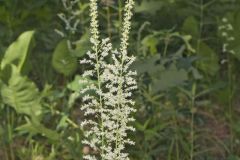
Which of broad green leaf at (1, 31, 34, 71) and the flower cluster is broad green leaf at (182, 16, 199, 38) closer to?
the flower cluster

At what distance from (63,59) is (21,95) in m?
0.36

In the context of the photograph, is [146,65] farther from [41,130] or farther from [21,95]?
[21,95]

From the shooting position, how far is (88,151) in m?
3.43

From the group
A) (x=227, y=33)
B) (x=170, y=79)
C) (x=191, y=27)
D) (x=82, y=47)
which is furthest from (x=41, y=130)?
(x=227, y=33)

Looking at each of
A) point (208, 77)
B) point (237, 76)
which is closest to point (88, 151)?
point (208, 77)

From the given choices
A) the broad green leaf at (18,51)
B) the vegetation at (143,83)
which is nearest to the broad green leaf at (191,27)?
Answer: the vegetation at (143,83)

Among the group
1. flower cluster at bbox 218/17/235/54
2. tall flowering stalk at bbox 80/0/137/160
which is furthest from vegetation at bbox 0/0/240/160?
tall flowering stalk at bbox 80/0/137/160

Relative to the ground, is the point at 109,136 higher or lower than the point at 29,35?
lower

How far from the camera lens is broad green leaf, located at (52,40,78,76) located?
3.73m

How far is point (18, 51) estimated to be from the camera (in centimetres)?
367

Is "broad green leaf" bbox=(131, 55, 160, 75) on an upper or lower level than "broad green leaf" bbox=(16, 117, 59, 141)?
upper

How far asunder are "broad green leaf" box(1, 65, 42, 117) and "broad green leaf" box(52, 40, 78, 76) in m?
0.26

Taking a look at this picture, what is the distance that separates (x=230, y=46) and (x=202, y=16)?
256 millimetres

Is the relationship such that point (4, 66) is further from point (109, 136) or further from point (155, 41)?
point (109, 136)
